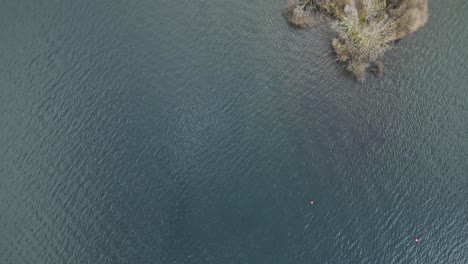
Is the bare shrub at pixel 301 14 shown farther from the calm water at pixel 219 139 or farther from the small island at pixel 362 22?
the calm water at pixel 219 139

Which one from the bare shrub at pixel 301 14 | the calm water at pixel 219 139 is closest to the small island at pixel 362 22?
the bare shrub at pixel 301 14

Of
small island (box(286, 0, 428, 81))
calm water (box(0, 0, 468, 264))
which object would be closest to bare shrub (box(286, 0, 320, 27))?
small island (box(286, 0, 428, 81))

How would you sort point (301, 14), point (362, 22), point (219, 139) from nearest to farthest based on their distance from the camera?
1. point (219, 139)
2. point (362, 22)
3. point (301, 14)

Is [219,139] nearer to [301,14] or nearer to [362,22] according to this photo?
[301,14]

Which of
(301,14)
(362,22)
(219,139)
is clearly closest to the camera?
(219,139)

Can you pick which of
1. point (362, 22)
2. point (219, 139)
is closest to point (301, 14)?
point (362, 22)

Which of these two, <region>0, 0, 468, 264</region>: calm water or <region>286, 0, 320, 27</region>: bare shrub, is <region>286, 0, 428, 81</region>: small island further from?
<region>0, 0, 468, 264</region>: calm water
